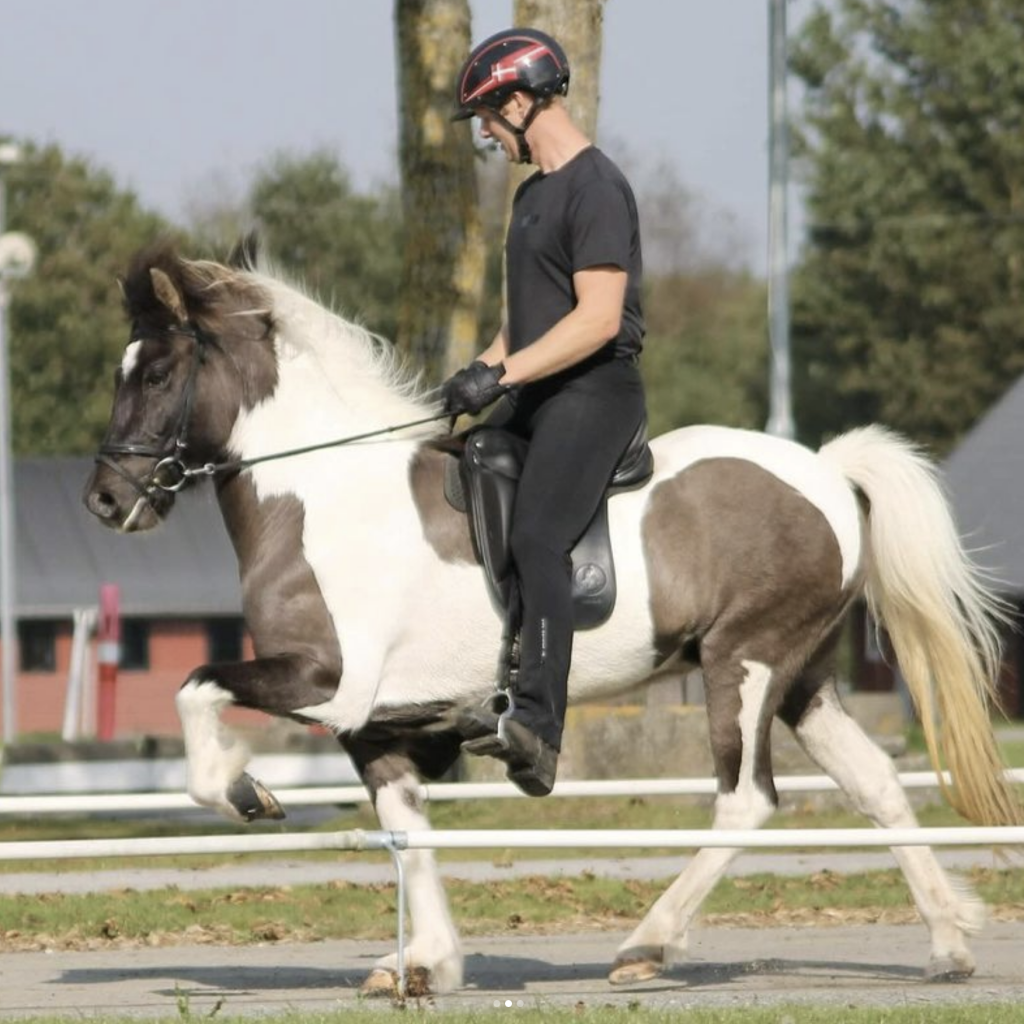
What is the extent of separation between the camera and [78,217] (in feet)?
237

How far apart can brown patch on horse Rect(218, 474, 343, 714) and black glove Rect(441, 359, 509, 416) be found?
2.33ft

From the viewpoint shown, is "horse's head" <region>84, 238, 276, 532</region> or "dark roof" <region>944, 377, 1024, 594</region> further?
"dark roof" <region>944, 377, 1024, 594</region>

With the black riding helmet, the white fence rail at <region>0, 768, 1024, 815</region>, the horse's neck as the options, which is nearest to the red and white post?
the white fence rail at <region>0, 768, 1024, 815</region>

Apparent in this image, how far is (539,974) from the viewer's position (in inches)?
358

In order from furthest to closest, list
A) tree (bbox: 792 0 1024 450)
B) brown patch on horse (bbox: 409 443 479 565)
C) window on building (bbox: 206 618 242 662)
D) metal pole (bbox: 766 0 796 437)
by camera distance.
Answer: tree (bbox: 792 0 1024 450) < window on building (bbox: 206 618 242 662) < metal pole (bbox: 766 0 796 437) < brown patch on horse (bbox: 409 443 479 565)

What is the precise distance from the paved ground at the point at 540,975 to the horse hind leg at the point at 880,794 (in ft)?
0.64

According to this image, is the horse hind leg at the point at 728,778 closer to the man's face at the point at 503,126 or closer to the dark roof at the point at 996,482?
the man's face at the point at 503,126

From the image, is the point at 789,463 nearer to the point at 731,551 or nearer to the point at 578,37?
the point at 731,551

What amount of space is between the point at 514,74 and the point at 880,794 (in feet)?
9.74

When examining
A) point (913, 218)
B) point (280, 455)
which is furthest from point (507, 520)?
point (913, 218)

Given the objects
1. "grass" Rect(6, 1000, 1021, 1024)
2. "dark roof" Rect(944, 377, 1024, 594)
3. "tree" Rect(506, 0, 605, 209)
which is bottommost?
"dark roof" Rect(944, 377, 1024, 594)

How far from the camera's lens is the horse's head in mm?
8664

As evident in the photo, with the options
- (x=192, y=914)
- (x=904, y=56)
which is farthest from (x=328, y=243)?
(x=192, y=914)

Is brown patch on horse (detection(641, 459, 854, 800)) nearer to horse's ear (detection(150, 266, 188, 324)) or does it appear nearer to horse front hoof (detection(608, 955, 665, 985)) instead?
horse front hoof (detection(608, 955, 665, 985))
